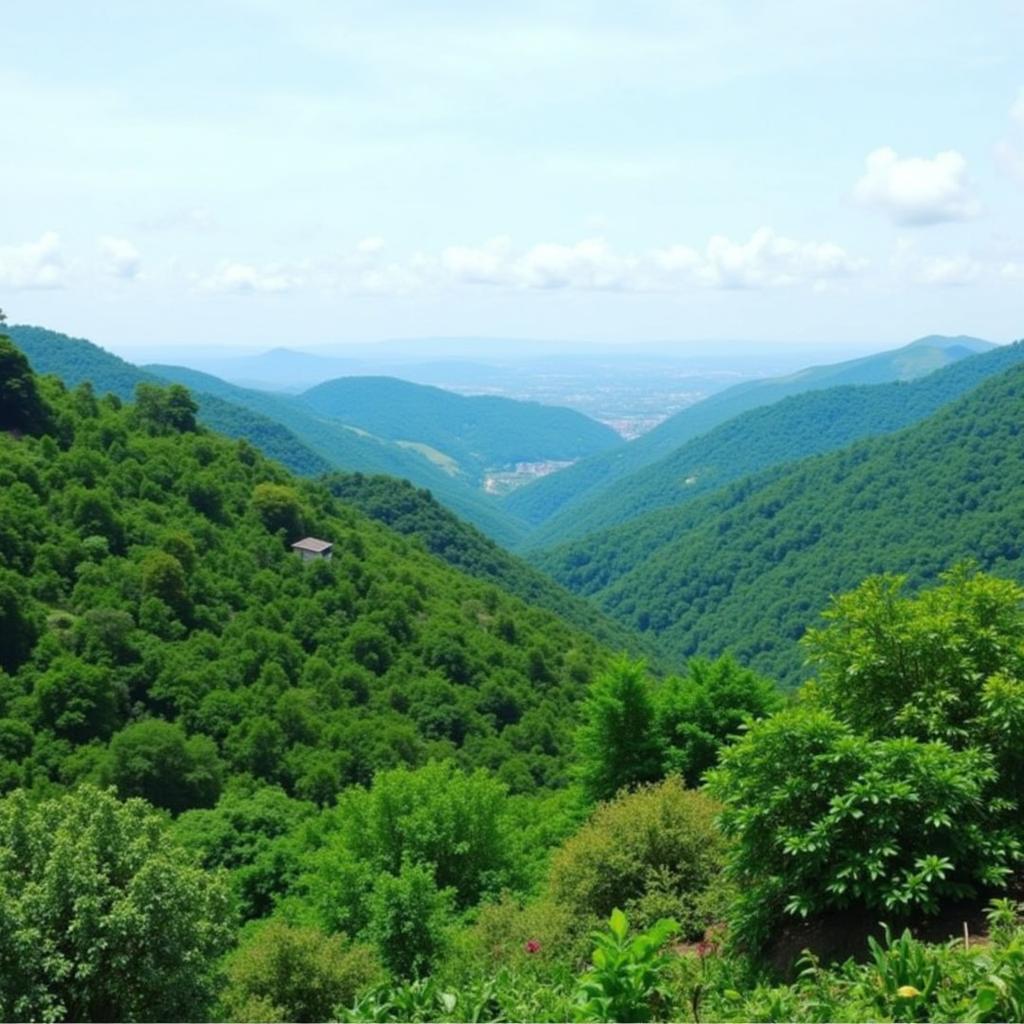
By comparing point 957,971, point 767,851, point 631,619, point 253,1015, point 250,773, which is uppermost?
point 957,971

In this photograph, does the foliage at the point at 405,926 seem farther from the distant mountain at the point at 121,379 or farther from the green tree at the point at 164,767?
the distant mountain at the point at 121,379

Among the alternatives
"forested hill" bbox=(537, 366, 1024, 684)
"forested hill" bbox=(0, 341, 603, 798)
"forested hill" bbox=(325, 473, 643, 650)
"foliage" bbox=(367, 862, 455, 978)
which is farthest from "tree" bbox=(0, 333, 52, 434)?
"forested hill" bbox=(537, 366, 1024, 684)

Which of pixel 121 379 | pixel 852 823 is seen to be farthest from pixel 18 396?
pixel 121 379

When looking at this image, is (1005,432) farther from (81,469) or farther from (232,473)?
(81,469)

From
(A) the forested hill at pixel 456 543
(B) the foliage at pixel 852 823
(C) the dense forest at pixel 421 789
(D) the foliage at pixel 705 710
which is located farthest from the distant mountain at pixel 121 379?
(B) the foliage at pixel 852 823

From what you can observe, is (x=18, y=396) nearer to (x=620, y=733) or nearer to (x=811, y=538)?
(x=620, y=733)

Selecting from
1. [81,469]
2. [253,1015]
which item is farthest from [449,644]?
[253,1015]

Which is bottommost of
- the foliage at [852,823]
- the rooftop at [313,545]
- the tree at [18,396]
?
the rooftop at [313,545]
